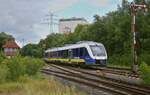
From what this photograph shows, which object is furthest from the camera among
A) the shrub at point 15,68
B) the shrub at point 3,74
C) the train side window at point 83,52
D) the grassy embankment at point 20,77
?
the train side window at point 83,52

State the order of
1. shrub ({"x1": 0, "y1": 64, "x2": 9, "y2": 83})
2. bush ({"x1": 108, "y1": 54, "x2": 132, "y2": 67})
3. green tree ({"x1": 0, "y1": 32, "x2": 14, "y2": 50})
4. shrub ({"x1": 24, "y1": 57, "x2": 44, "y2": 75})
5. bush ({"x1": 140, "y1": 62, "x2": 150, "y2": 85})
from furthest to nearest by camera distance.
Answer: green tree ({"x1": 0, "y1": 32, "x2": 14, "y2": 50})
bush ({"x1": 108, "y1": 54, "x2": 132, "y2": 67})
shrub ({"x1": 24, "y1": 57, "x2": 44, "y2": 75})
shrub ({"x1": 0, "y1": 64, "x2": 9, "y2": 83})
bush ({"x1": 140, "y1": 62, "x2": 150, "y2": 85})

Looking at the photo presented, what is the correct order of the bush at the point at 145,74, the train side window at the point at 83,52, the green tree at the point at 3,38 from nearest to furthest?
the bush at the point at 145,74 → the train side window at the point at 83,52 → the green tree at the point at 3,38

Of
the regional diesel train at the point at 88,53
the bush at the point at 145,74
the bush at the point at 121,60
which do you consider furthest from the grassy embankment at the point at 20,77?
the bush at the point at 121,60

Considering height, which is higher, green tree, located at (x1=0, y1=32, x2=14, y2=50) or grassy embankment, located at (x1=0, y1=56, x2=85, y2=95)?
green tree, located at (x1=0, y1=32, x2=14, y2=50)

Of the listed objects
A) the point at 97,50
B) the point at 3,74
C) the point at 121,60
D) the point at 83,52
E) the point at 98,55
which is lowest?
the point at 3,74

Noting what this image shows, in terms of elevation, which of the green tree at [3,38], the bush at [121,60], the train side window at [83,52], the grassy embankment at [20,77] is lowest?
the grassy embankment at [20,77]

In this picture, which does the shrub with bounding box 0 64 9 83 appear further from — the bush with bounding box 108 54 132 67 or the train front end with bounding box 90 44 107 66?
the bush with bounding box 108 54 132 67

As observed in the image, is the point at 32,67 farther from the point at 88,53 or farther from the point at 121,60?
the point at 121,60

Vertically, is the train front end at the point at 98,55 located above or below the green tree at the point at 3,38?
below

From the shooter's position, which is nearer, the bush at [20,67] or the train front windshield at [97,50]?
the bush at [20,67]

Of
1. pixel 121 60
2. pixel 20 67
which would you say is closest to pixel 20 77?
pixel 20 67

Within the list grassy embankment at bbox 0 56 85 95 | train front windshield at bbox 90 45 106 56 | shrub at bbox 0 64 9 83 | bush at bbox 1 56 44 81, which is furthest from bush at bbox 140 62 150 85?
train front windshield at bbox 90 45 106 56

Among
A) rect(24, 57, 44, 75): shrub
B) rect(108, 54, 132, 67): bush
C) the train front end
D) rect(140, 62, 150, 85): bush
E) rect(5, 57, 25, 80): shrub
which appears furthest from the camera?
rect(108, 54, 132, 67): bush

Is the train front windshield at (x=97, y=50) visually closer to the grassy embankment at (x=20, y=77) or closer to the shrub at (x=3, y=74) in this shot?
the grassy embankment at (x=20, y=77)
